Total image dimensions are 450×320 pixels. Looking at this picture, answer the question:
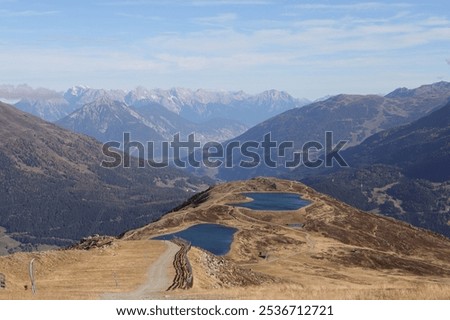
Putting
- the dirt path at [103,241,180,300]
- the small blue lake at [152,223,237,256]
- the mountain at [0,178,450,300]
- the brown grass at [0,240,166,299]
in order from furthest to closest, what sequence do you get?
the small blue lake at [152,223,237,256] < the brown grass at [0,240,166,299] < the mountain at [0,178,450,300] < the dirt path at [103,241,180,300]

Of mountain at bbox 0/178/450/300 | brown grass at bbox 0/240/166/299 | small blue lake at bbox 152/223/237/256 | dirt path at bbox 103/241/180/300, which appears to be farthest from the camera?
small blue lake at bbox 152/223/237/256

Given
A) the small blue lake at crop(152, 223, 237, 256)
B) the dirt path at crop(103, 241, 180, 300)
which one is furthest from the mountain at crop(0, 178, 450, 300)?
the small blue lake at crop(152, 223, 237, 256)

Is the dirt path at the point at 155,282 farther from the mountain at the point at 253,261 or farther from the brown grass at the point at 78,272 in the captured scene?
the brown grass at the point at 78,272

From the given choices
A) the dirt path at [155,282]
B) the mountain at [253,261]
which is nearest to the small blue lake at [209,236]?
the mountain at [253,261]

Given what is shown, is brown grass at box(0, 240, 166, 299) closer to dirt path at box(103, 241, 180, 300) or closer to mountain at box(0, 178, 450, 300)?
mountain at box(0, 178, 450, 300)

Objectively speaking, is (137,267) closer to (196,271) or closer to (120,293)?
(196,271)
